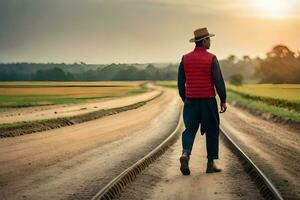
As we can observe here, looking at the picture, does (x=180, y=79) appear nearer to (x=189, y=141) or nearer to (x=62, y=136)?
(x=189, y=141)

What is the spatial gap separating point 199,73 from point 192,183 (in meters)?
2.09

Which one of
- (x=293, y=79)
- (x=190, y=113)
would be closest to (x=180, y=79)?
(x=190, y=113)

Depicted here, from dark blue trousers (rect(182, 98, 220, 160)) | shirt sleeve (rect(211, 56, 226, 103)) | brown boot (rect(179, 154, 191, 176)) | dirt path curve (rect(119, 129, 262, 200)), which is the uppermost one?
shirt sleeve (rect(211, 56, 226, 103))

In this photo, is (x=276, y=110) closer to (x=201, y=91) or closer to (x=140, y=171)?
(x=140, y=171)

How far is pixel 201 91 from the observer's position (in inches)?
463

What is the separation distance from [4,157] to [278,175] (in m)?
6.45

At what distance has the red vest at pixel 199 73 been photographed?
38.2 ft

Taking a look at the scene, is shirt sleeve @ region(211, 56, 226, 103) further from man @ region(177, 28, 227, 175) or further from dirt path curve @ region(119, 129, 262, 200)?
dirt path curve @ region(119, 129, 262, 200)

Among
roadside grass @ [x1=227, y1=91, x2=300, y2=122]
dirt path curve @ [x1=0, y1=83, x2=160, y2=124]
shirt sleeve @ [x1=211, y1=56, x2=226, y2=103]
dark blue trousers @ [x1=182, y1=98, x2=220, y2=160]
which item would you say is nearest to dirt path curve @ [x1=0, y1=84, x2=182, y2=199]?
dark blue trousers @ [x1=182, y1=98, x2=220, y2=160]

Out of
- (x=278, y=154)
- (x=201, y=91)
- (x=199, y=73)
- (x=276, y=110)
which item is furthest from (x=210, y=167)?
(x=276, y=110)

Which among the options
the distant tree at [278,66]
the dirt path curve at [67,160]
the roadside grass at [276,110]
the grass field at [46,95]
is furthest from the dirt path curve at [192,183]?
the distant tree at [278,66]

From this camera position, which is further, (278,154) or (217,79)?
(278,154)

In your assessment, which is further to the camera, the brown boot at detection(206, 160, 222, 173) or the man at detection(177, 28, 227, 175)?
the brown boot at detection(206, 160, 222, 173)

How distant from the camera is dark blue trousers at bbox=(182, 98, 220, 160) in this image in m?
11.8
